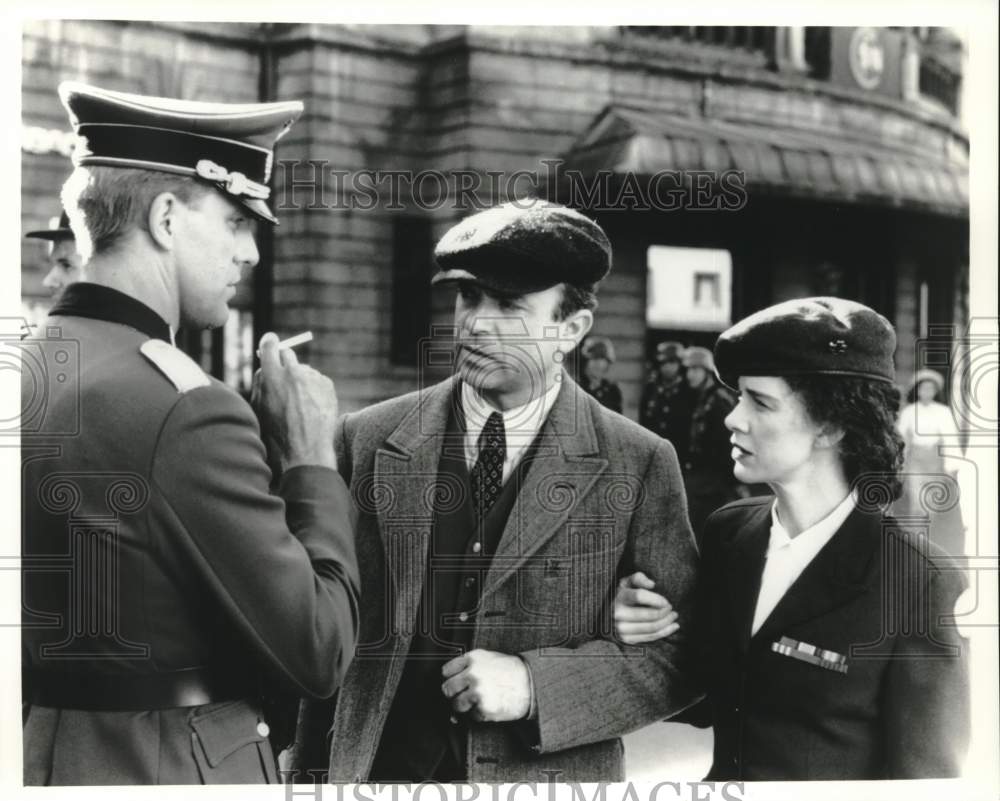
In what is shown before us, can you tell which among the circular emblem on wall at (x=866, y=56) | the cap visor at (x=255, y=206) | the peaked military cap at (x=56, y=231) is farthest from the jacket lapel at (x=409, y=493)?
the circular emblem on wall at (x=866, y=56)

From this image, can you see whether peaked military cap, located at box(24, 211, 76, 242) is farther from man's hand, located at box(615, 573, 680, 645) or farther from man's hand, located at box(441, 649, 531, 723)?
man's hand, located at box(615, 573, 680, 645)

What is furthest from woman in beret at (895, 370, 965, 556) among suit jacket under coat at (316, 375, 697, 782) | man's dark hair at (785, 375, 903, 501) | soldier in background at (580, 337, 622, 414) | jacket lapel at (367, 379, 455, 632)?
jacket lapel at (367, 379, 455, 632)

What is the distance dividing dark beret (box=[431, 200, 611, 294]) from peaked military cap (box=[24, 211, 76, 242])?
1.12 meters

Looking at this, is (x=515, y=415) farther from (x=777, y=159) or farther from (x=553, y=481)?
(x=777, y=159)

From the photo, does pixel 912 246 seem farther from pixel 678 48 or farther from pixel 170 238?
pixel 170 238

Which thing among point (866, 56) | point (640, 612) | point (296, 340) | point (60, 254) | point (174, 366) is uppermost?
point (866, 56)

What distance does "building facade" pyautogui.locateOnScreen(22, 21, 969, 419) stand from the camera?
368 cm

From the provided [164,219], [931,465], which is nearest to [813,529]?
[931,465]

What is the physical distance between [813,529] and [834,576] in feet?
0.52

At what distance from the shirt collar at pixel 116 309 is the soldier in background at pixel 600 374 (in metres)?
1.29

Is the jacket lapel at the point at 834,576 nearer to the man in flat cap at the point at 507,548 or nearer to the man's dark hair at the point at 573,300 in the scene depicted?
the man in flat cap at the point at 507,548

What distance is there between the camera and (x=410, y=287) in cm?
371

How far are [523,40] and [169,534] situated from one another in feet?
6.55

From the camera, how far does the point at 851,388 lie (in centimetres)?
355
